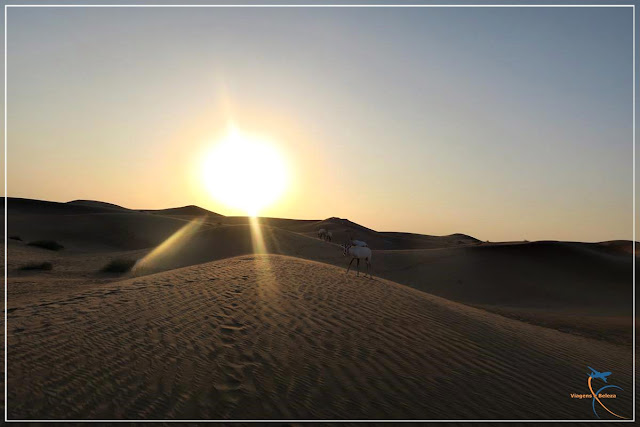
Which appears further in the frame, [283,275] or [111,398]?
[283,275]

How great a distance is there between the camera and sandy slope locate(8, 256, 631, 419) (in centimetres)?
466

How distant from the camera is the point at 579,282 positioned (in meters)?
24.6

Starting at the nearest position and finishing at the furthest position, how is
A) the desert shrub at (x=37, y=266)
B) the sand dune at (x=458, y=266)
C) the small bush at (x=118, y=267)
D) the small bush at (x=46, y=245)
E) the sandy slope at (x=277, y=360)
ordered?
the sandy slope at (x=277, y=360), the sand dune at (x=458, y=266), the desert shrub at (x=37, y=266), the small bush at (x=118, y=267), the small bush at (x=46, y=245)

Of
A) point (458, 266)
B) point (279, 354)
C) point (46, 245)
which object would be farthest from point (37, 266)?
point (458, 266)

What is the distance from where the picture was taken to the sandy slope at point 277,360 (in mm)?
4656

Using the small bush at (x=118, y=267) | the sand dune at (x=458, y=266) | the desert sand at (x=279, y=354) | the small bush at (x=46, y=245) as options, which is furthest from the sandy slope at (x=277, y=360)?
the small bush at (x=46, y=245)

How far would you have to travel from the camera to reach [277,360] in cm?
576

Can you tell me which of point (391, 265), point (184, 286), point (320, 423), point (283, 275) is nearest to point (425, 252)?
point (391, 265)

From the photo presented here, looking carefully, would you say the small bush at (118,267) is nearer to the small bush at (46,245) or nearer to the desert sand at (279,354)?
the desert sand at (279,354)

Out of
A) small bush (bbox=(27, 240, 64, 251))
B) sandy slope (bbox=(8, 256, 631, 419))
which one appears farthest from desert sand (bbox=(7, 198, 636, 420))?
small bush (bbox=(27, 240, 64, 251))

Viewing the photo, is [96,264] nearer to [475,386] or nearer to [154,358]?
[154,358]

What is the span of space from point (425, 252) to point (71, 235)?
32944 mm

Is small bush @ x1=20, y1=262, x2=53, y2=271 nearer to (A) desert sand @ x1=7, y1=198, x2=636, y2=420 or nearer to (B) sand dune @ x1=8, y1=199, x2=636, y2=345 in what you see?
(B) sand dune @ x1=8, y1=199, x2=636, y2=345

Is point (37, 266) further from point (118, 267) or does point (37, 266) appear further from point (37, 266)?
point (118, 267)
